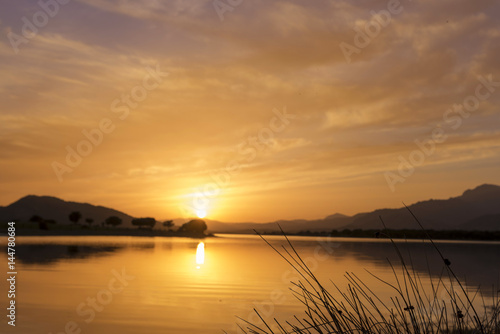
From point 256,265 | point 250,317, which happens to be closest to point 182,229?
point 256,265

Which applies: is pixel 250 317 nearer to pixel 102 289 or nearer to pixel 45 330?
pixel 45 330

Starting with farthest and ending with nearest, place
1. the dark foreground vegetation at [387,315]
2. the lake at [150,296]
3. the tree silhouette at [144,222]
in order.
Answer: the tree silhouette at [144,222] < the lake at [150,296] < the dark foreground vegetation at [387,315]

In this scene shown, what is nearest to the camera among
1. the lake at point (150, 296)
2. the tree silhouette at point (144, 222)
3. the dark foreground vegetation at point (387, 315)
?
the dark foreground vegetation at point (387, 315)

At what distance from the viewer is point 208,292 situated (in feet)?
66.8

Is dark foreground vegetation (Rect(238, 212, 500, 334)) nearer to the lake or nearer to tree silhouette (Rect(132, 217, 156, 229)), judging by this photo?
the lake

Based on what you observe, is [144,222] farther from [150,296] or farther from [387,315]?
[387,315]

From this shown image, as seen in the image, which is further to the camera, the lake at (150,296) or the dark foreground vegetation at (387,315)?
the lake at (150,296)

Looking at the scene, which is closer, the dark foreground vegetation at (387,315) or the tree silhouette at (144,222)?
the dark foreground vegetation at (387,315)

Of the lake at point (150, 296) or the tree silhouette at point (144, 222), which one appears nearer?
the lake at point (150, 296)

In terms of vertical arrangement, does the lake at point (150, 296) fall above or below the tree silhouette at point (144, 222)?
below

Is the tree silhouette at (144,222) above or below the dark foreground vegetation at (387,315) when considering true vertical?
above

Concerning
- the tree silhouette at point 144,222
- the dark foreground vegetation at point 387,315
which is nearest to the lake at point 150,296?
the dark foreground vegetation at point 387,315

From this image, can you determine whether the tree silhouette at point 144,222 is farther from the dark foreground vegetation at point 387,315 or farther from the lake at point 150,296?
the dark foreground vegetation at point 387,315

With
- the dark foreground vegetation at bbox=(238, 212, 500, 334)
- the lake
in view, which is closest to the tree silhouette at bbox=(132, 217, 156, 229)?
the lake
